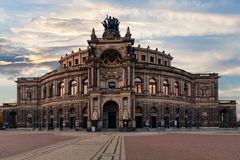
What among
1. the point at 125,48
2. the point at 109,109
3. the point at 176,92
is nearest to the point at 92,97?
the point at 109,109

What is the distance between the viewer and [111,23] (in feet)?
338

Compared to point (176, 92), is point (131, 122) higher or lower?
lower

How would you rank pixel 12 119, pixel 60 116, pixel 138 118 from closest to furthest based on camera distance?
1. pixel 138 118
2. pixel 60 116
3. pixel 12 119

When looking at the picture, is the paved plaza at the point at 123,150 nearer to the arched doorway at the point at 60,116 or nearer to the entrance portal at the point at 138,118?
the entrance portal at the point at 138,118

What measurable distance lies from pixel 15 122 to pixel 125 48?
60.6 m

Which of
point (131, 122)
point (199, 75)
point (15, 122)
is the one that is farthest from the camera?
point (15, 122)

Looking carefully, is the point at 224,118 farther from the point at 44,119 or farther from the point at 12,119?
the point at 12,119

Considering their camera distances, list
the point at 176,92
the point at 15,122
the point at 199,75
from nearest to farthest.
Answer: the point at 176,92, the point at 199,75, the point at 15,122

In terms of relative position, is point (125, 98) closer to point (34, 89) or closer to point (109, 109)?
point (109, 109)

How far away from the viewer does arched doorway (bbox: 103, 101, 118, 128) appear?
97.6m

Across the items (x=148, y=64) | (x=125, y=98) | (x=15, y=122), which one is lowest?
(x=15, y=122)

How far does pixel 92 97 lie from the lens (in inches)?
3711

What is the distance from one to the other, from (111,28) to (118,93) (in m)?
19.4

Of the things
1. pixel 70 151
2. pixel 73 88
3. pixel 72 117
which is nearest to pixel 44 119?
pixel 72 117
